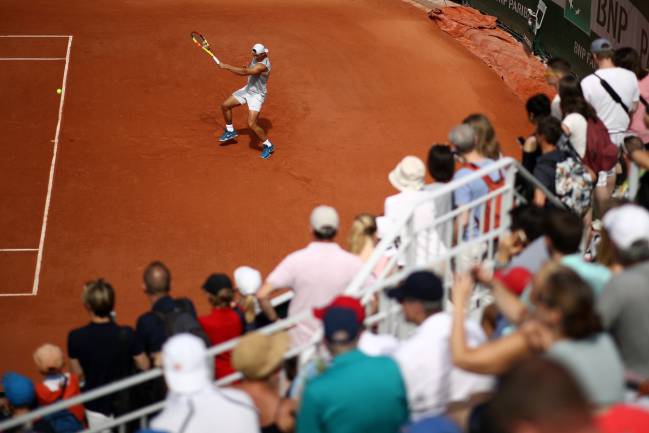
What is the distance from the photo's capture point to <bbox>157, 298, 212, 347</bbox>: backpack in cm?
761

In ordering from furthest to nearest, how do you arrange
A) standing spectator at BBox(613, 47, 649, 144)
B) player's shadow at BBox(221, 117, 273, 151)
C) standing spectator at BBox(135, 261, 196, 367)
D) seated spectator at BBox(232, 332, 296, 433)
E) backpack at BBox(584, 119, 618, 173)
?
1. player's shadow at BBox(221, 117, 273, 151)
2. standing spectator at BBox(613, 47, 649, 144)
3. backpack at BBox(584, 119, 618, 173)
4. standing spectator at BBox(135, 261, 196, 367)
5. seated spectator at BBox(232, 332, 296, 433)

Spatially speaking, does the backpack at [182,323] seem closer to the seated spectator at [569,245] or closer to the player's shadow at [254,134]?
the seated spectator at [569,245]

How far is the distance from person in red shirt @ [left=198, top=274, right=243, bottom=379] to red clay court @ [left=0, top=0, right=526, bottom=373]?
4.54m

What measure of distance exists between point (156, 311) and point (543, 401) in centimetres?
453

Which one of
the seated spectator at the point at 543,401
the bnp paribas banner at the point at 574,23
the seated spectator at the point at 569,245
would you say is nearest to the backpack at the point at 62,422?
the seated spectator at the point at 569,245

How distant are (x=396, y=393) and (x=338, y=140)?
11155 mm

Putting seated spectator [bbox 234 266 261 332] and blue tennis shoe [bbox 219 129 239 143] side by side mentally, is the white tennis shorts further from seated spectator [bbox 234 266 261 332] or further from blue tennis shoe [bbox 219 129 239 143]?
seated spectator [bbox 234 266 261 332]

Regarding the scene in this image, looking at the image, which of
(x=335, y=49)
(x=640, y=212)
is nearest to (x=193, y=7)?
(x=335, y=49)

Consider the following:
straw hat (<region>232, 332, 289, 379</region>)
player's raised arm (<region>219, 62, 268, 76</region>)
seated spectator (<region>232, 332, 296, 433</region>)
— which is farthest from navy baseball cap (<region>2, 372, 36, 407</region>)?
player's raised arm (<region>219, 62, 268, 76</region>)

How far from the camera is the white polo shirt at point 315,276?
7.53 metres

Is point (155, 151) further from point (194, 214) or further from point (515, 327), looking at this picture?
point (515, 327)

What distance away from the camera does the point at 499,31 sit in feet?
65.9

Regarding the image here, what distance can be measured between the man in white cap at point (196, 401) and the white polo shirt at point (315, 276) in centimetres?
194

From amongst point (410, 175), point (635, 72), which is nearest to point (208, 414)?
point (410, 175)
